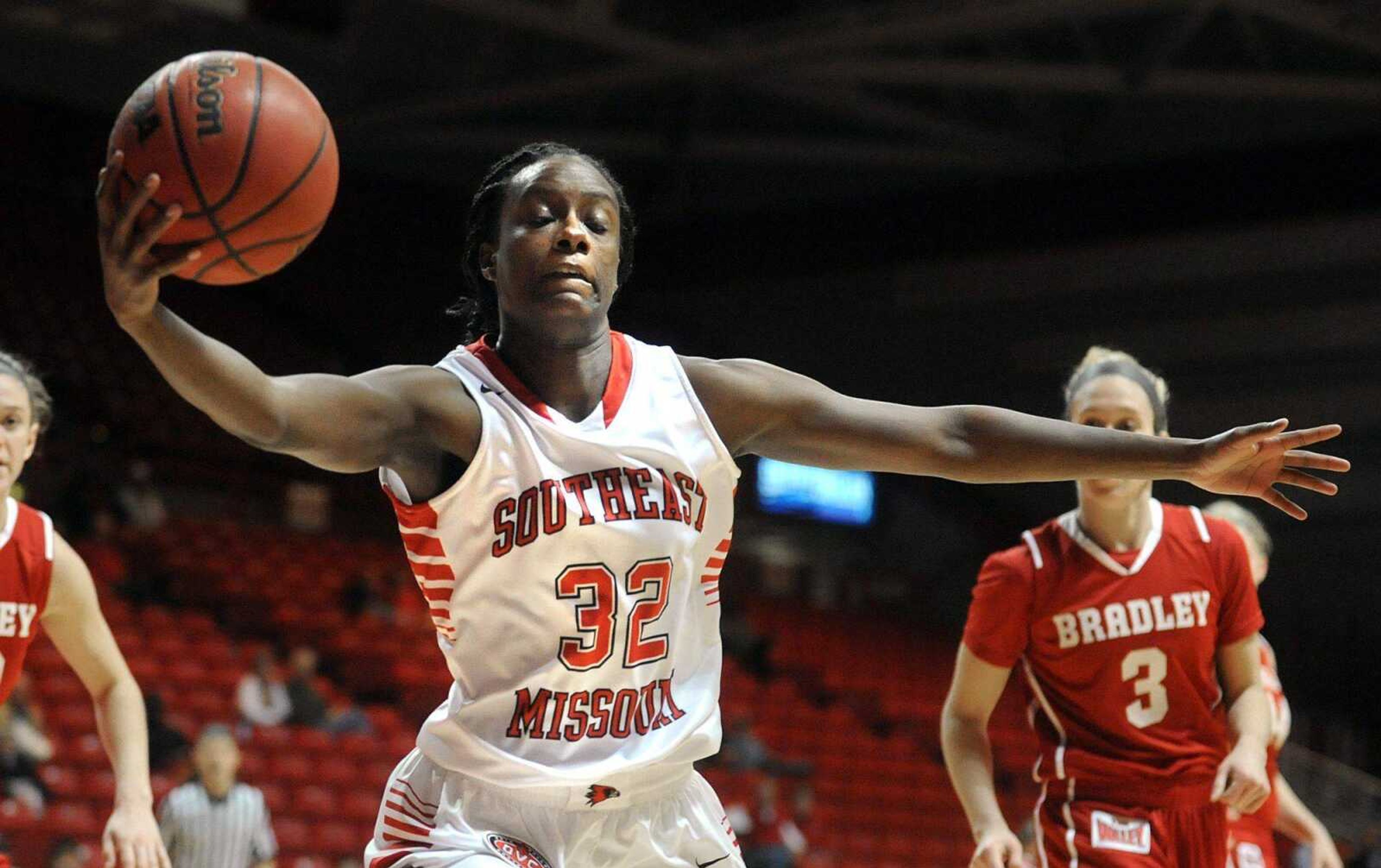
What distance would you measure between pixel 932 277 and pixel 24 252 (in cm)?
902

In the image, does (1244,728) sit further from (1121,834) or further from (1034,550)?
(1034,550)

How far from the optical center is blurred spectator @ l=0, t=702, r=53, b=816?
8461mm

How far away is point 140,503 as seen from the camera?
12.6 meters

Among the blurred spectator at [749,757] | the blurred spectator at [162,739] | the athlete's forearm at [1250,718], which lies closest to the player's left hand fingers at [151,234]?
the athlete's forearm at [1250,718]

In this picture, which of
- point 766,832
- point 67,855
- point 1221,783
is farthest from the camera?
point 766,832

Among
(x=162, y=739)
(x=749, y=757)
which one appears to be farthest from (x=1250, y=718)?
(x=749, y=757)

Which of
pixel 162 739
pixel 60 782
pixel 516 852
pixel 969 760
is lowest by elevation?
pixel 516 852

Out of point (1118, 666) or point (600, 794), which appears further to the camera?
point (1118, 666)

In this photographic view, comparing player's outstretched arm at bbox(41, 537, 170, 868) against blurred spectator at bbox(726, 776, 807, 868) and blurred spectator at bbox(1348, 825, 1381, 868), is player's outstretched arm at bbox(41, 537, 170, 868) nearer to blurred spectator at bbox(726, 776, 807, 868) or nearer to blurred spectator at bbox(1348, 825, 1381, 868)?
blurred spectator at bbox(726, 776, 807, 868)

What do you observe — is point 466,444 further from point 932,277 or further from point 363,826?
point 932,277

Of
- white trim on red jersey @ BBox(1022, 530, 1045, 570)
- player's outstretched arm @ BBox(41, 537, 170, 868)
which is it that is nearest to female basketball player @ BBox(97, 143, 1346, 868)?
white trim on red jersey @ BBox(1022, 530, 1045, 570)

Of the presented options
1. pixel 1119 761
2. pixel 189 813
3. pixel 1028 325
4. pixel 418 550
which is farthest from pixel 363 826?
pixel 1028 325

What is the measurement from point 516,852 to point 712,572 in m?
0.65

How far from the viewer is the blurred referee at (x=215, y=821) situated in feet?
21.4
